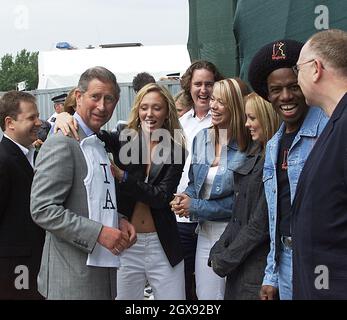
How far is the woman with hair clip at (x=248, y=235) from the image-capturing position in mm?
2877

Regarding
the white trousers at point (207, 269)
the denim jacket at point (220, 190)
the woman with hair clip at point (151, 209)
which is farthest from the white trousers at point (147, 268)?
the denim jacket at point (220, 190)

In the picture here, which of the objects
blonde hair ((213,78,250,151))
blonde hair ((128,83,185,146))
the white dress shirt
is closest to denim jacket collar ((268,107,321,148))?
blonde hair ((213,78,250,151))

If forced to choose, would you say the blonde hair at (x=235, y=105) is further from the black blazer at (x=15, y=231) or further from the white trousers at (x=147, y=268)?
the black blazer at (x=15, y=231)

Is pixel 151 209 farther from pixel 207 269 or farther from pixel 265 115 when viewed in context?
pixel 265 115

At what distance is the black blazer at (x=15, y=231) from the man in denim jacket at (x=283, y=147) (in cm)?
149

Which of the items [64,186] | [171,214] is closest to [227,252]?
[171,214]

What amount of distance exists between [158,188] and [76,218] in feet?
2.83

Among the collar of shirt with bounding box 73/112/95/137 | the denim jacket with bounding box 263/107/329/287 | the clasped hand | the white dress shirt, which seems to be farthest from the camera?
the white dress shirt

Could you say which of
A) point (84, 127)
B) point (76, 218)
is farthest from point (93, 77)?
point (76, 218)

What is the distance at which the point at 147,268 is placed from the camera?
3.46 m

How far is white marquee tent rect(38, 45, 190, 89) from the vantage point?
13164mm

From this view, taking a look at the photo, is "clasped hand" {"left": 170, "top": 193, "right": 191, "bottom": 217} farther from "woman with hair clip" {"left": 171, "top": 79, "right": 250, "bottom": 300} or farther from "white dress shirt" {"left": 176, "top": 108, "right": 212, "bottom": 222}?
"white dress shirt" {"left": 176, "top": 108, "right": 212, "bottom": 222}

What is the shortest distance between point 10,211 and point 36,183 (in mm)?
904

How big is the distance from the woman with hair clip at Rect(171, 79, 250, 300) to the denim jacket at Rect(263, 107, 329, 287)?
0.61m
